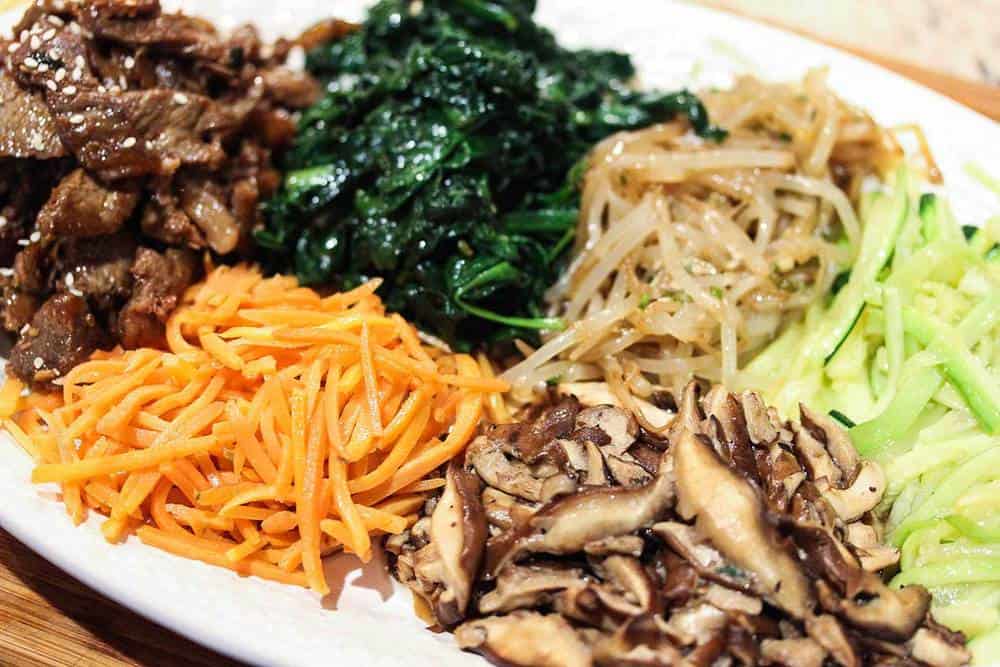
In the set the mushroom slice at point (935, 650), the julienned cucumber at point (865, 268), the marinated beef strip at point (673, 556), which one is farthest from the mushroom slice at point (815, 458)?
the julienned cucumber at point (865, 268)

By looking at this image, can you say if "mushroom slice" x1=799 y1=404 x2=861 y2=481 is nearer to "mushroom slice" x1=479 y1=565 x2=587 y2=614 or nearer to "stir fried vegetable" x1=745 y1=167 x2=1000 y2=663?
"stir fried vegetable" x1=745 y1=167 x2=1000 y2=663

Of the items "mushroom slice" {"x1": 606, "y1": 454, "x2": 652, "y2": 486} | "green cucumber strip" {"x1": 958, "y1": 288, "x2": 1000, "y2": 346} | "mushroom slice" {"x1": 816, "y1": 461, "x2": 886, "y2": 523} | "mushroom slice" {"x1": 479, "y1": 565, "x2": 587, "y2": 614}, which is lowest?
"mushroom slice" {"x1": 479, "y1": 565, "x2": 587, "y2": 614}

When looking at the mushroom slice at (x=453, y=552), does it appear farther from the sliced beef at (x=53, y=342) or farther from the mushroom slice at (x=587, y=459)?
the sliced beef at (x=53, y=342)

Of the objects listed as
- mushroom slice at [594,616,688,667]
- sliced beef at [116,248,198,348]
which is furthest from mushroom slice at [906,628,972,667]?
sliced beef at [116,248,198,348]

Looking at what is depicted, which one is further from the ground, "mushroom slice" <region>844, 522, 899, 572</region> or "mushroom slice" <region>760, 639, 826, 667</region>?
"mushroom slice" <region>844, 522, 899, 572</region>

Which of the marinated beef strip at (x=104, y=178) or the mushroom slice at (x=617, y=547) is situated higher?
the marinated beef strip at (x=104, y=178)

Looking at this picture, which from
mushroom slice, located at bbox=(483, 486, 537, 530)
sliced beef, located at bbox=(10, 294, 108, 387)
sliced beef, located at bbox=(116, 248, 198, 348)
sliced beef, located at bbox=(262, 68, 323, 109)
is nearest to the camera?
mushroom slice, located at bbox=(483, 486, 537, 530)
